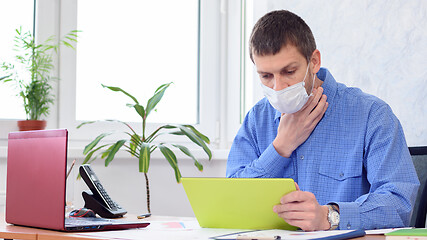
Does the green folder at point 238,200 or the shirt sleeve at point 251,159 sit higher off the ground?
the shirt sleeve at point 251,159

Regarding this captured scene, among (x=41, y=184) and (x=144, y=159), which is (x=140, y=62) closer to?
(x=144, y=159)

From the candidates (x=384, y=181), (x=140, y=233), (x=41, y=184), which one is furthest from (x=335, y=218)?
(x=41, y=184)

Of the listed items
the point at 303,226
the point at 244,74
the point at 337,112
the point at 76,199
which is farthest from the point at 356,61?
the point at 76,199

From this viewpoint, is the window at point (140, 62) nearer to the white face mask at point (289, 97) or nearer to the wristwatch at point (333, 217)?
the white face mask at point (289, 97)

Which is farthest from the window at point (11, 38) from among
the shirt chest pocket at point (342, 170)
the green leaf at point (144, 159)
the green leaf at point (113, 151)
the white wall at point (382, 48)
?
the shirt chest pocket at point (342, 170)

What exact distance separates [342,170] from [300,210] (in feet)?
1.48

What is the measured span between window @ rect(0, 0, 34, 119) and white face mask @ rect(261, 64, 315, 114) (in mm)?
1618

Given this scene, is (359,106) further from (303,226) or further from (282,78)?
(303,226)

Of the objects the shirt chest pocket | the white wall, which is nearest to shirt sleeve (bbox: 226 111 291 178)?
the shirt chest pocket

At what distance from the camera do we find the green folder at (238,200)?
1245 mm

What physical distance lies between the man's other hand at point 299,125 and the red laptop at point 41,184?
0.52 meters

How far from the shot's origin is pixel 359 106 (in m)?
1.71

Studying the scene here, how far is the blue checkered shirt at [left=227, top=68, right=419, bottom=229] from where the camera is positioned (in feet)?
5.00

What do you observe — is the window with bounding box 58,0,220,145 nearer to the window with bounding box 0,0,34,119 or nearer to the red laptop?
the window with bounding box 0,0,34,119
